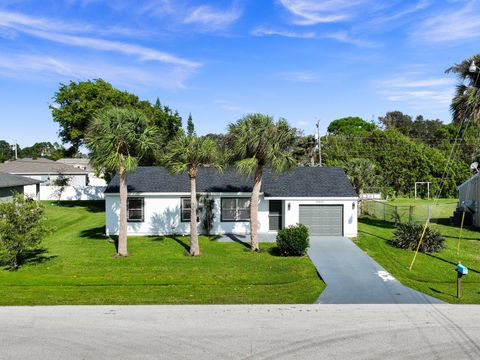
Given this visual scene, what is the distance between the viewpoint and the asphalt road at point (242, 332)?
29.6ft

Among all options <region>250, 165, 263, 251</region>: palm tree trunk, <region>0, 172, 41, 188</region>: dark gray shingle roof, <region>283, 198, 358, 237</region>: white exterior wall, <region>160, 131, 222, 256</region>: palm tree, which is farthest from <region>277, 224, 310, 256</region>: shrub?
<region>0, 172, 41, 188</region>: dark gray shingle roof

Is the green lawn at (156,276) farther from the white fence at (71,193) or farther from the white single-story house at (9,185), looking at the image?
the white fence at (71,193)

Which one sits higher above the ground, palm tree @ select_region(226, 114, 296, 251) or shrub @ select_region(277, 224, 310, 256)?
palm tree @ select_region(226, 114, 296, 251)

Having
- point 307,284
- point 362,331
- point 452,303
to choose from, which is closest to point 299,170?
point 307,284

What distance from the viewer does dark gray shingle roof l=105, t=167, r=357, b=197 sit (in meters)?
23.8

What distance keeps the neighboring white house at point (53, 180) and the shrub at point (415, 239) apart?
34.4m

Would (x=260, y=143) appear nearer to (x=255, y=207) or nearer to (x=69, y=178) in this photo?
(x=255, y=207)

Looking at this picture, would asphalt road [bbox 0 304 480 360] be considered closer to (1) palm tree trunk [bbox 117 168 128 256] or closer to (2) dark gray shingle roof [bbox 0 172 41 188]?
(1) palm tree trunk [bbox 117 168 128 256]

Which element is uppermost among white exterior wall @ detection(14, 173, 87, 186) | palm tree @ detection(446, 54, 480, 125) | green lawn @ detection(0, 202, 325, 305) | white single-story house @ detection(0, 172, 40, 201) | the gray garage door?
palm tree @ detection(446, 54, 480, 125)

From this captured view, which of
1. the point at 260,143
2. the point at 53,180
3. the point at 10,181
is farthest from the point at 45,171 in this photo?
the point at 260,143

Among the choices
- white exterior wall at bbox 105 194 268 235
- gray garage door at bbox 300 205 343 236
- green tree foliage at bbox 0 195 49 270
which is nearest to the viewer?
Result: green tree foliage at bbox 0 195 49 270

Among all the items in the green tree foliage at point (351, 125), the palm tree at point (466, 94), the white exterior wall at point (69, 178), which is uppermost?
the green tree foliage at point (351, 125)

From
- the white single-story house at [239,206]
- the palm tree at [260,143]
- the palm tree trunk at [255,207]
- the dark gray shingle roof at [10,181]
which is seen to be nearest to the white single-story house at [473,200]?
the white single-story house at [239,206]

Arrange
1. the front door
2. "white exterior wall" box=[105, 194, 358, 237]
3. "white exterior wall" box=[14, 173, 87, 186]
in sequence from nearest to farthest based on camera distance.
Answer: "white exterior wall" box=[105, 194, 358, 237] < the front door < "white exterior wall" box=[14, 173, 87, 186]
